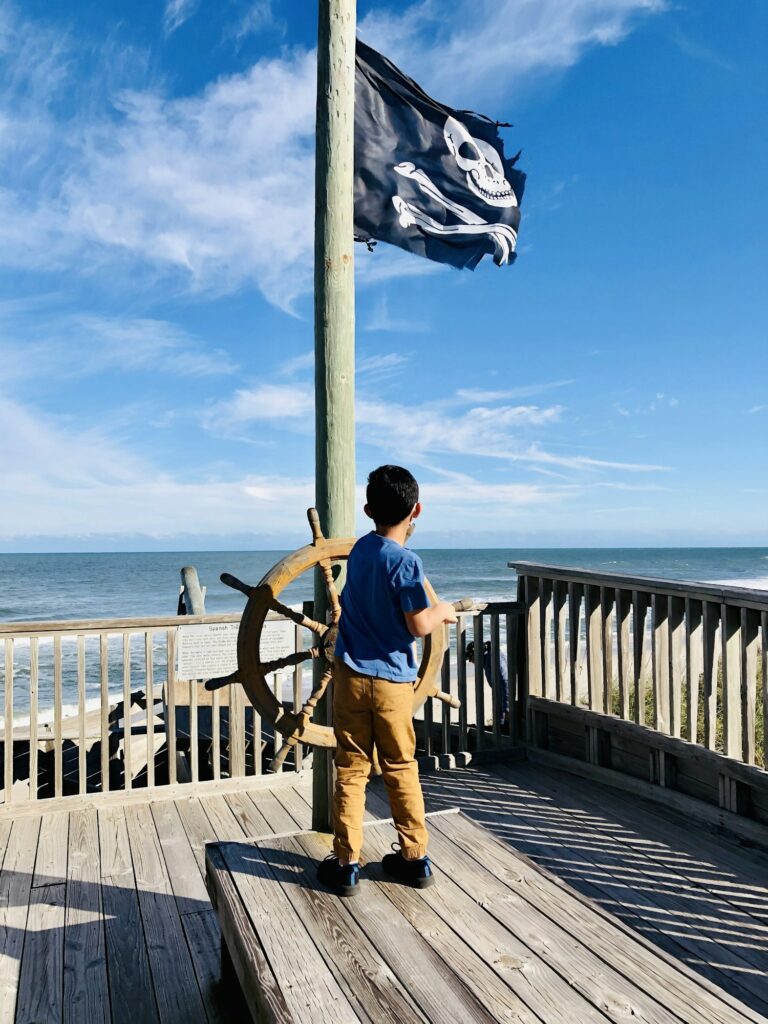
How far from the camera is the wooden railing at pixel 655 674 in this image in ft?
10.6

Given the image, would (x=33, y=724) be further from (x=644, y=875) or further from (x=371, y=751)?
(x=644, y=875)

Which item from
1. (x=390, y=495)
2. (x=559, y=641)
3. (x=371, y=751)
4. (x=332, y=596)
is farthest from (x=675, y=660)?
(x=390, y=495)

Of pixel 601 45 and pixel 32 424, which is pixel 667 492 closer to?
pixel 32 424

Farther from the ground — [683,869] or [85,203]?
[85,203]

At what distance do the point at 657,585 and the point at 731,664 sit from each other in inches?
19.7

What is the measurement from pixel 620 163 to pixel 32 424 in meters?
40.0

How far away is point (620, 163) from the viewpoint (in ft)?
61.9

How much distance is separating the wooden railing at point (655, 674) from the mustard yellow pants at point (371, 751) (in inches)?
72.6

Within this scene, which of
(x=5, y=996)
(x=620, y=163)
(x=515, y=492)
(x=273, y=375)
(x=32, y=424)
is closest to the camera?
(x=5, y=996)

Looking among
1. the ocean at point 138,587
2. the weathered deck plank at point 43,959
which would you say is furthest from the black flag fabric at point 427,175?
the ocean at point 138,587

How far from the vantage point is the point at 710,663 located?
3.36m

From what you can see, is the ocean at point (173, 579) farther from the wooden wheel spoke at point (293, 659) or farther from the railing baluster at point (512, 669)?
the wooden wheel spoke at point (293, 659)

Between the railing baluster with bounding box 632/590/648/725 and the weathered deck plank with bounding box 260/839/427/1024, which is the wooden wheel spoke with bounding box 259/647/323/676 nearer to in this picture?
the weathered deck plank with bounding box 260/839/427/1024

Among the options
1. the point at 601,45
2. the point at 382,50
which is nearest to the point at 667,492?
the point at 601,45
